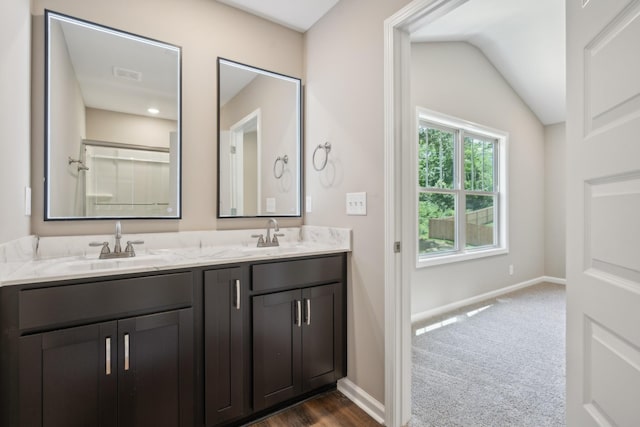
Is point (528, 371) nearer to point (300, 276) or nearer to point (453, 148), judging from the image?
point (300, 276)

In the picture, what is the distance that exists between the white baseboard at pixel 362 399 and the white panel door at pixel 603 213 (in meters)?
0.96

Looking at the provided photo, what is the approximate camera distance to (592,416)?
886 mm

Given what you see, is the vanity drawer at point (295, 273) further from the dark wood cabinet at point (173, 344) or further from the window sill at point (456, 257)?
the window sill at point (456, 257)

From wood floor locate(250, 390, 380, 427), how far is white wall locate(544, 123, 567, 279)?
4458mm

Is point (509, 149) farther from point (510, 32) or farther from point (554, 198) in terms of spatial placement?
point (510, 32)

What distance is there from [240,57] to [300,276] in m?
1.60

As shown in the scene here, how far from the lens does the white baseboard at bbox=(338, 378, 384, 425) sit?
5.63 feet

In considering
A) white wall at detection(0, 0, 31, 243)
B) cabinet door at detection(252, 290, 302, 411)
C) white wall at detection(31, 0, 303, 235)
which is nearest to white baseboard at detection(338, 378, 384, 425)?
cabinet door at detection(252, 290, 302, 411)

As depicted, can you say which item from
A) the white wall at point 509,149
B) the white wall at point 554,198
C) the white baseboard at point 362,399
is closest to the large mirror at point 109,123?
the white baseboard at point 362,399

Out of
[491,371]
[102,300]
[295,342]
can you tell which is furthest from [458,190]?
[102,300]

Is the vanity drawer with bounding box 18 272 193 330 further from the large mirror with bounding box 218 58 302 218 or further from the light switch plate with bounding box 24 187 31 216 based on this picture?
the large mirror with bounding box 218 58 302 218

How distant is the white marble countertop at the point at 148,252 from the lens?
123cm

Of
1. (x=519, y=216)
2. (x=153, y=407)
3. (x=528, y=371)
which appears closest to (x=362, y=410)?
(x=153, y=407)

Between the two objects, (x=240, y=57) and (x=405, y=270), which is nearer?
(x=405, y=270)
